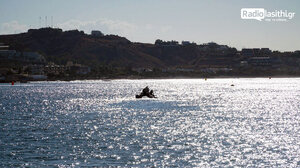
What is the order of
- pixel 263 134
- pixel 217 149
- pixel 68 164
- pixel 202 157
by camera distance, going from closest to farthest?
pixel 68 164 → pixel 202 157 → pixel 217 149 → pixel 263 134

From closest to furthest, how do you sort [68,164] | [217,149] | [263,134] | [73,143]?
1. [68,164]
2. [217,149]
3. [73,143]
4. [263,134]

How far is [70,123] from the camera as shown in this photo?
78062 millimetres

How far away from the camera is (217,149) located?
1986 inches

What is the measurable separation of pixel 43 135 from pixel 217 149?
25.6 metres

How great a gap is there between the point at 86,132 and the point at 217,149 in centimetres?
2278

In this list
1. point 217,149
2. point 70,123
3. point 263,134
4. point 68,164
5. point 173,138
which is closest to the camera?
point 68,164

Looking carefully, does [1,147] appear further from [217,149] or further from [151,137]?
[217,149]

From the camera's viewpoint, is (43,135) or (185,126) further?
(185,126)

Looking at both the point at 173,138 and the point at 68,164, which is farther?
the point at 173,138

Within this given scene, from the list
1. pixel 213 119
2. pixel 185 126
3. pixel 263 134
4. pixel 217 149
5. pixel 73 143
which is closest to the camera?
pixel 217 149

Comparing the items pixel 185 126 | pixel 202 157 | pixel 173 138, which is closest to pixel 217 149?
pixel 202 157

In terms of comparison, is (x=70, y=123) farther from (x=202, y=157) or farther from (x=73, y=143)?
(x=202, y=157)

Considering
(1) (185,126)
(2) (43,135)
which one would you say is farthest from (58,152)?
(1) (185,126)

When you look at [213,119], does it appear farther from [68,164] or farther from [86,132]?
[68,164]
